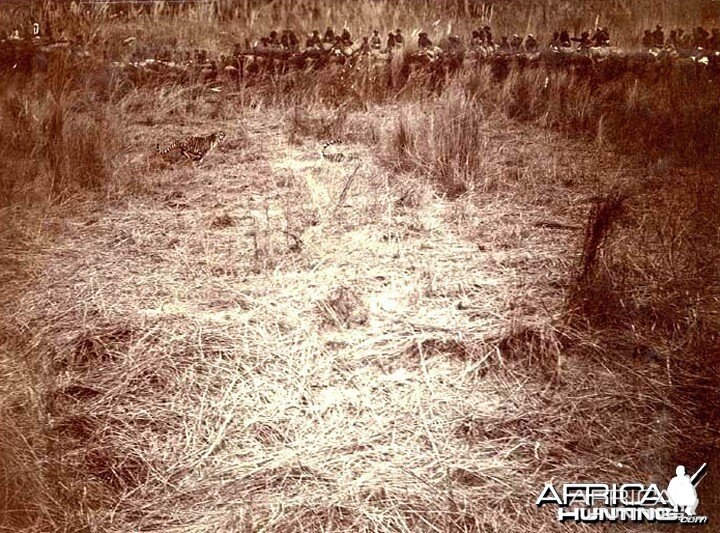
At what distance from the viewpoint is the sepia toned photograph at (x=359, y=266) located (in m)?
1.37

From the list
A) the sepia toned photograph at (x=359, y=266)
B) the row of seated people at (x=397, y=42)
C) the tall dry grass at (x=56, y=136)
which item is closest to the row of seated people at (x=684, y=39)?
the sepia toned photograph at (x=359, y=266)

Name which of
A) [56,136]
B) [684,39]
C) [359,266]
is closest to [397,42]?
[684,39]

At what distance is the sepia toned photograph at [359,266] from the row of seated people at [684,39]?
0.02 meters

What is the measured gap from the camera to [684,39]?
245 centimetres

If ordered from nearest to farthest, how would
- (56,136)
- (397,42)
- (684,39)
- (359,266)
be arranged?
(359,266)
(56,136)
(684,39)
(397,42)

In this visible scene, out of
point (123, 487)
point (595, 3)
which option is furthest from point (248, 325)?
point (595, 3)

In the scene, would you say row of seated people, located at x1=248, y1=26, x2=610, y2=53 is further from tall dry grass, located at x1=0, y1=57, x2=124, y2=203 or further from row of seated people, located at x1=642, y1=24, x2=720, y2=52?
tall dry grass, located at x1=0, y1=57, x2=124, y2=203

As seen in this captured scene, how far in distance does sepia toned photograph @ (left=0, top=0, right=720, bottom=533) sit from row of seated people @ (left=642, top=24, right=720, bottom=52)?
15 millimetres

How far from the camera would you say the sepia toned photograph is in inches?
53.9

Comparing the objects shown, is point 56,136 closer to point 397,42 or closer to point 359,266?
point 359,266

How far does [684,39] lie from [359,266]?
1646 millimetres

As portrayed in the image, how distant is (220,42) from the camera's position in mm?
2855

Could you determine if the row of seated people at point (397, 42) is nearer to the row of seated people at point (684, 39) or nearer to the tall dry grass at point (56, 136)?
the row of seated people at point (684, 39)

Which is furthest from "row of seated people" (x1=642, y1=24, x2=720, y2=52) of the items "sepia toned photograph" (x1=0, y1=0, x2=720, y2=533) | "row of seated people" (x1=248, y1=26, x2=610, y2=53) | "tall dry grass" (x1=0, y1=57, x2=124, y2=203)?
"tall dry grass" (x1=0, y1=57, x2=124, y2=203)
